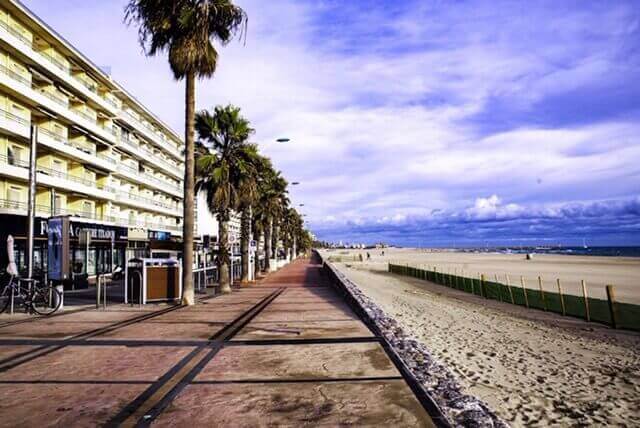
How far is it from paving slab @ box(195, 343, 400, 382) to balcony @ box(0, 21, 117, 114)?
2863 centimetres

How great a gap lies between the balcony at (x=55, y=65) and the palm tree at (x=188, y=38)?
17359 millimetres

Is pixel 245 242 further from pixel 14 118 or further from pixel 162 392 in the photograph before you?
pixel 162 392

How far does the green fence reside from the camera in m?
14.0

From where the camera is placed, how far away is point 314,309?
48.3ft

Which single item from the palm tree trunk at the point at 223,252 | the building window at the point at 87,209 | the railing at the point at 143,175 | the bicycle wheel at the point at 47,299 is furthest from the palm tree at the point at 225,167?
the railing at the point at 143,175

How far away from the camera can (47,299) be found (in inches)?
550

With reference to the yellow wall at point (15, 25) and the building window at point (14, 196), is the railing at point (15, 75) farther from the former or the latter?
the building window at point (14, 196)

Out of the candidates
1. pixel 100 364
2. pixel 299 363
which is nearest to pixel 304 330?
pixel 299 363

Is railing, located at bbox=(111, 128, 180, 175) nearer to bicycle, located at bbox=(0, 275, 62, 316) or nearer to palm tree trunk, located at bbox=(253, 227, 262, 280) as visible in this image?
palm tree trunk, located at bbox=(253, 227, 262, 280)

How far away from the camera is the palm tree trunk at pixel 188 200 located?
52.8 ft

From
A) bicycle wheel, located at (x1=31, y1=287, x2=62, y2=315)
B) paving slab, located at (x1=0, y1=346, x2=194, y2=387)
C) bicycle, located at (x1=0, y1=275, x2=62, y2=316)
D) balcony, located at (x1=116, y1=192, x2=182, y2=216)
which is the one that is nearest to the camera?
paving slab, located at (x1=0, y1=346, x2=194, y2=387)

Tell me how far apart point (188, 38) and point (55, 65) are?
2255 centimetres

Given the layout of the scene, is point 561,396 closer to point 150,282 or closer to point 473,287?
point 150,282

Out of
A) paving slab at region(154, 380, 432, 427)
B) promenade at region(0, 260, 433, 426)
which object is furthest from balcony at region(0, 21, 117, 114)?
paving slab at region(154, 380, 432, 427)
